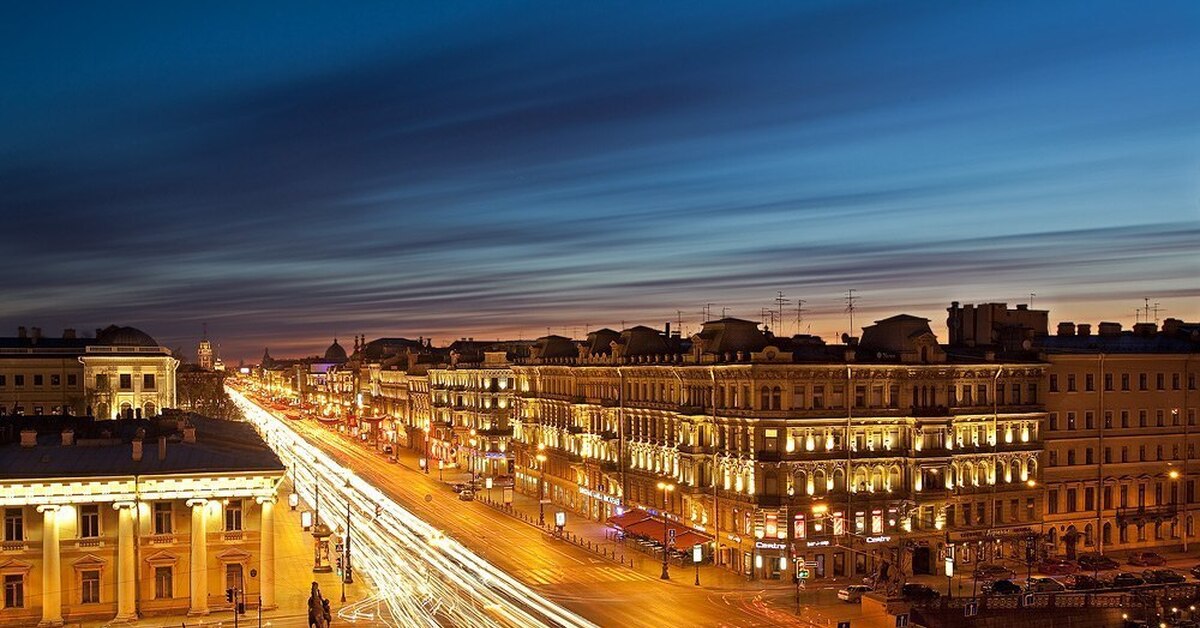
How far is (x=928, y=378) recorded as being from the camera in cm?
8838

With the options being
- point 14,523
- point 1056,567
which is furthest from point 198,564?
point 1056,567

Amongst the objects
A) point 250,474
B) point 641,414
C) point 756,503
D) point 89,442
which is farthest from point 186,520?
point 641,414

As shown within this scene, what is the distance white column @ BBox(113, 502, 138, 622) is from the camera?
65.4 meters

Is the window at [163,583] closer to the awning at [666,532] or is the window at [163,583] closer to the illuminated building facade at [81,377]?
the awning at [666,532]

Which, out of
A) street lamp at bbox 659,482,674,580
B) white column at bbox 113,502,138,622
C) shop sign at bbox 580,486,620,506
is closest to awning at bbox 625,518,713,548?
street lamp at bbox 659,482,674,580

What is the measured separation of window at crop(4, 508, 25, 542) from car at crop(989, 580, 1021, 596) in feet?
193

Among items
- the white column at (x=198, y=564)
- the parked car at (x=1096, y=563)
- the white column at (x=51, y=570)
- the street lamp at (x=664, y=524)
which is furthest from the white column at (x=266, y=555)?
the parked car at (x=1096, y=563)

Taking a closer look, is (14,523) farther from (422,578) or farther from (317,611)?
(317,611)

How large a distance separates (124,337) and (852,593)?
119969 mm

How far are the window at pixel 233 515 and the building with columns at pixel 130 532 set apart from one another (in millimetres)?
59

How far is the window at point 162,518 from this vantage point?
66938mm

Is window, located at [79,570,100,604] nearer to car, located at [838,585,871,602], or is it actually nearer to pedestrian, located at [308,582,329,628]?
pedestrian, located at [308,582,329,628]

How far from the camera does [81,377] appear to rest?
14938 centimetres

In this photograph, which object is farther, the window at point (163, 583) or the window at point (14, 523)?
the window at point (163, 583)
